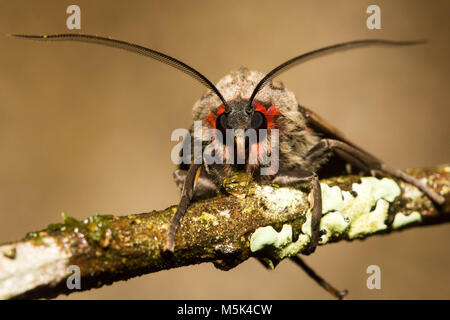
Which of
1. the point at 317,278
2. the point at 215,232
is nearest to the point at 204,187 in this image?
the point at 215,232

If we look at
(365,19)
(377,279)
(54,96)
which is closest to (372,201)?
(377,279)

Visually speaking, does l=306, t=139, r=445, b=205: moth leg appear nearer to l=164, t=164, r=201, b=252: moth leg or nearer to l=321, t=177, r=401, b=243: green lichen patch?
l=321, t=177, r=401, b=243: green lichen patch

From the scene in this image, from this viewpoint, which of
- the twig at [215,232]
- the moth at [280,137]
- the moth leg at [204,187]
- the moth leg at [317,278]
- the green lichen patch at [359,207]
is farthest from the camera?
the moth leg at [317,278]

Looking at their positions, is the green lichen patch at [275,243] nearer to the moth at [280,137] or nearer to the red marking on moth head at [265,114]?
the moth at [280,137]

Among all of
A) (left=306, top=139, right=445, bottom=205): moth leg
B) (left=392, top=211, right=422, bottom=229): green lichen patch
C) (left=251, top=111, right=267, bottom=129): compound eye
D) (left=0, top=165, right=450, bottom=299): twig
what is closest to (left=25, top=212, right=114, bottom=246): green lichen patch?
(left=0, top=165, right=450, bottom=299): twig

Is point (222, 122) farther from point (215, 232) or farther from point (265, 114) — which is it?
point (215, 232)

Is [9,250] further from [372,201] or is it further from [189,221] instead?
[372,201]

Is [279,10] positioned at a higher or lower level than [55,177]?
higher

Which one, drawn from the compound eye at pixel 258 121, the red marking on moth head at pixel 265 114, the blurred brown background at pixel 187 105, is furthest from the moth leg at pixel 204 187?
the blurred brown background at pixel 187 105
